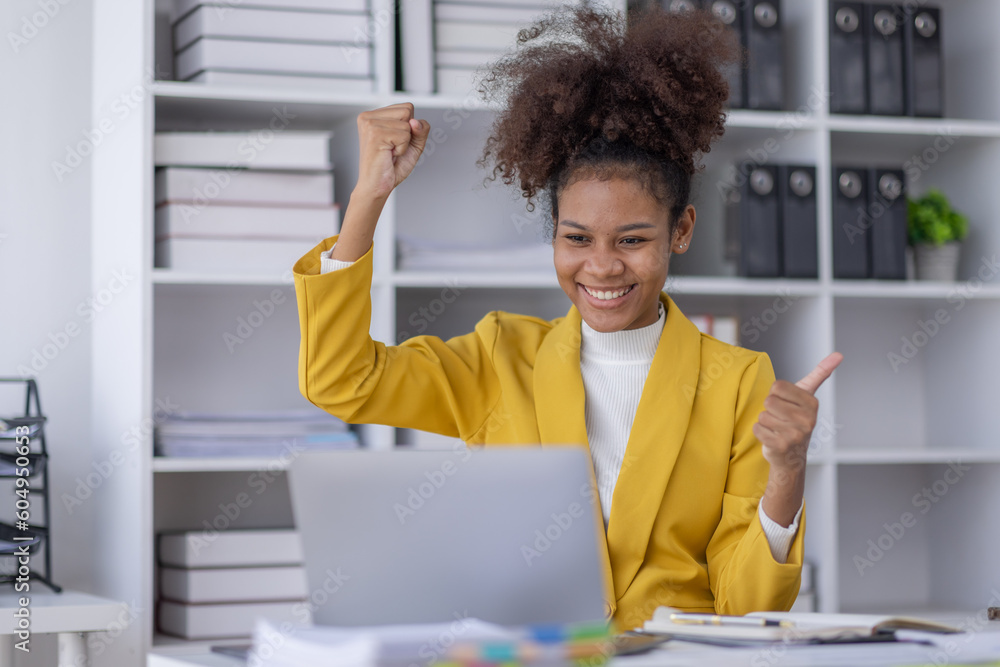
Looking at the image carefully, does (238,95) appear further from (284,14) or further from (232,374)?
(232,374)

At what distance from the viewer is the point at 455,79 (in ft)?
7.72

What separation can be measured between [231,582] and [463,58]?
4.05 ft

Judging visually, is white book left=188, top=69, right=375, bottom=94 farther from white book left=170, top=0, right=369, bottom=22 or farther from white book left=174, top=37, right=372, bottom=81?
white book left=170, top=0, right=369, bottom=22

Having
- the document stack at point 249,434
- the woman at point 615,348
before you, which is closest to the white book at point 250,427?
the document stack at point 249,434

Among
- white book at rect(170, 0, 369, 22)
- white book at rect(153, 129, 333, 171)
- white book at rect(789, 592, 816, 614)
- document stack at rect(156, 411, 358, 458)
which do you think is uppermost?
white book at rect(170, 0, 369, 22)

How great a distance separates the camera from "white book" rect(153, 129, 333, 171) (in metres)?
2.20

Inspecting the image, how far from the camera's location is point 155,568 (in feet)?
7.62

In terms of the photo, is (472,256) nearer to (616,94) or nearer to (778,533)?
(616,94)

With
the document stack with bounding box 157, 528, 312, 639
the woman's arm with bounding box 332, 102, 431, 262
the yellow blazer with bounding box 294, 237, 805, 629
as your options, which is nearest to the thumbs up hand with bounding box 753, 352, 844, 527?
the yellow blazer with bounding box 294, 237, 805, 629

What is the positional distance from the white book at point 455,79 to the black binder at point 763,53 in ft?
2.18

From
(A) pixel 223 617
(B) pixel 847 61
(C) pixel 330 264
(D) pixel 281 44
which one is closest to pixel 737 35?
(B) pixel 847 61

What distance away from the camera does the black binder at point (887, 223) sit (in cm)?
255

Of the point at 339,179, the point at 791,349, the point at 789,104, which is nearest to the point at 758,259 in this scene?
the point at 791,349

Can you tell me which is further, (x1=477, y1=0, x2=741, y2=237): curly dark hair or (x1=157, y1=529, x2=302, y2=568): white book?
(x1=157, y1=529, x2=302, y2=568): white book
